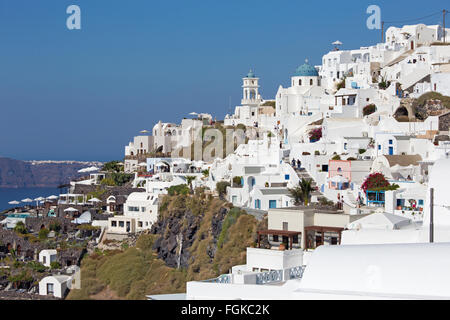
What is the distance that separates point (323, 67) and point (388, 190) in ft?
75.9

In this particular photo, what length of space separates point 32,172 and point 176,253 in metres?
81.3

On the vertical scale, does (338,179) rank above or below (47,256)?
above

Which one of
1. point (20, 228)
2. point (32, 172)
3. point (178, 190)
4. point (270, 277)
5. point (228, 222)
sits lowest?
point (20, 228)

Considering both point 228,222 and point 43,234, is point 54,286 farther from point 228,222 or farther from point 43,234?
point 43,234

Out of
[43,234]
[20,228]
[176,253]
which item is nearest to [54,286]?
[176,253]

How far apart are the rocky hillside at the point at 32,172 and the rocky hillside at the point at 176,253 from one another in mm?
72661

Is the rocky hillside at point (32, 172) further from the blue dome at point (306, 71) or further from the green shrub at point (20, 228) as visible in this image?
the green shrub at point (20, 228)

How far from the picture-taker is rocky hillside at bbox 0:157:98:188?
10317 centimetres

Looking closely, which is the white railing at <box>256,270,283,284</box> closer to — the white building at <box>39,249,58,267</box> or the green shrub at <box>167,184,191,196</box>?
the green shrub at <box>167,184,191,196</box>

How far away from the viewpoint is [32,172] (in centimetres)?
10606

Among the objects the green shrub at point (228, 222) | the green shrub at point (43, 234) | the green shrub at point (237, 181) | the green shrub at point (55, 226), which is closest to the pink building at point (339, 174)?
the green shrub at point (228, 222)

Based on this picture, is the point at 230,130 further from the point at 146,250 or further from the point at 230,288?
the point at 230,288

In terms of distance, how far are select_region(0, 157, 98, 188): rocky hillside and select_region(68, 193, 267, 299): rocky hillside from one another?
72661mm
